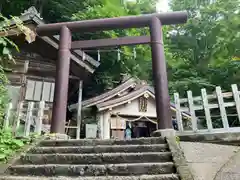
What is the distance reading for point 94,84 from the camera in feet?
44.2

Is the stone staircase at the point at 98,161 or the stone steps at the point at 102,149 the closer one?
the stone staircase at the point at 98,161

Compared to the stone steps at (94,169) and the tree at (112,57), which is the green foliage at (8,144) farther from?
the tree at (112,57)

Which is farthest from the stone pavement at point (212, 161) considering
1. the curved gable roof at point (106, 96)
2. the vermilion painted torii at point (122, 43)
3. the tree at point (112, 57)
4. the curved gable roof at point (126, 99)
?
the tree at point (112, 57)

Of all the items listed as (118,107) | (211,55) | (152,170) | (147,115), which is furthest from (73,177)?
(211,55)

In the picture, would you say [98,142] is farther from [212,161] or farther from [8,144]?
[212,161]

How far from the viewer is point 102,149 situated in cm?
468

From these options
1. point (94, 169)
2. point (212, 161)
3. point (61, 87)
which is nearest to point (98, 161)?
point (94, 169)

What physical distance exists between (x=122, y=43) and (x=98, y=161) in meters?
4.45

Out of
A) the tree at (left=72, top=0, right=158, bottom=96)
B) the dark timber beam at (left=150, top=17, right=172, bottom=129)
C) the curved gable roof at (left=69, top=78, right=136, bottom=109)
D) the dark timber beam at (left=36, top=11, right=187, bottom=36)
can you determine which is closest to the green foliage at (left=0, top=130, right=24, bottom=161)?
the dark timber beam at (left=150, top=17, right=172, bottom=129)

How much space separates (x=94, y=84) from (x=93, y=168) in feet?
31.9

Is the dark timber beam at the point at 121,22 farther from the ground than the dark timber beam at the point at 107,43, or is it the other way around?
the dark timber beam at the point at 121,22

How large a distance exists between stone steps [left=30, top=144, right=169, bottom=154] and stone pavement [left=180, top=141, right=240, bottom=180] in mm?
596

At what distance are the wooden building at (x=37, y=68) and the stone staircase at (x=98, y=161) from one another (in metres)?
6.29

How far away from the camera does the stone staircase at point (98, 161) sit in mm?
3793
